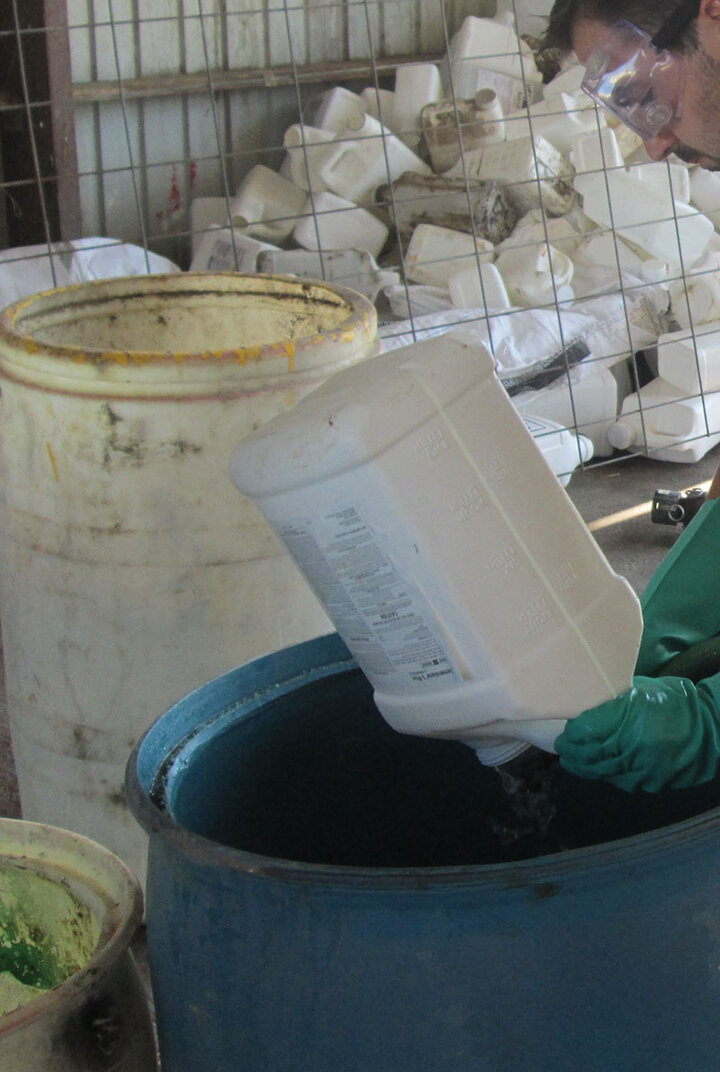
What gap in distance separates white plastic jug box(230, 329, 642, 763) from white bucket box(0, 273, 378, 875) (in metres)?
0.39

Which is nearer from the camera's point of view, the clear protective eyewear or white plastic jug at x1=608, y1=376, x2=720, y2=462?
the clear protective eyewear

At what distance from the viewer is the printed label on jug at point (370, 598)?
852 millimetres

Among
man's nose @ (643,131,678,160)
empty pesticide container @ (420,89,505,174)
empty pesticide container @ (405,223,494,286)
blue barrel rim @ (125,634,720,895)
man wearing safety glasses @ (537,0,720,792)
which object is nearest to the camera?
blue barrel rim @ (125,634,720,895)

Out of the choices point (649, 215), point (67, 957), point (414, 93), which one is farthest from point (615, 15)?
point (414, 93)

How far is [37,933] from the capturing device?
3.73ft

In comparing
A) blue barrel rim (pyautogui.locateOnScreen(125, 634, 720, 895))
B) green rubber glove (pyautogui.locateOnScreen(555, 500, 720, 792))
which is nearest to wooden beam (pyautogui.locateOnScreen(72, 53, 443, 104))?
green rubber glove (pyautogui.locateOnScreen(555, 500, 720, 792))

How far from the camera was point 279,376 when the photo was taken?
130 cm

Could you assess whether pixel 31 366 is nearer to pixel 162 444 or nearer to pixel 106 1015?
pixel 162 444

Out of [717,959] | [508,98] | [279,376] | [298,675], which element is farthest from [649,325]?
[717,959]

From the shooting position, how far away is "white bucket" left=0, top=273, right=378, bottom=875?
1289 millimetres

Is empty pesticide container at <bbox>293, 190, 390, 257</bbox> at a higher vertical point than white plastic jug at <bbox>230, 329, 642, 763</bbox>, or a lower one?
lower

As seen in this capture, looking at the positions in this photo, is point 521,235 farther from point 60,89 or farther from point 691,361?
point 60,89

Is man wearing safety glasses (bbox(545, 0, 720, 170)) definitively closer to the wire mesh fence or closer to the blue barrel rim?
the blue barrel rim

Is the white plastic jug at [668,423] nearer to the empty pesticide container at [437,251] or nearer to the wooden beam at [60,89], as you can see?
the empty pesticide container at [437,251]
